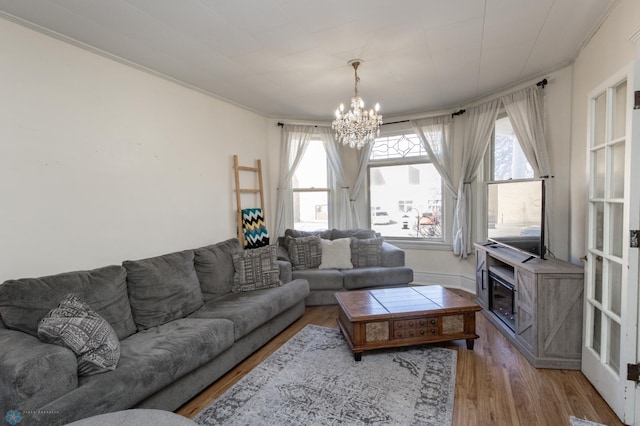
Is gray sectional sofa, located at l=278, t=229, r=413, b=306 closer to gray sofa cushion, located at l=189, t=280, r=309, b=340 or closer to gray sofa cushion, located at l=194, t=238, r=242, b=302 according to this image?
gray sofa cushion, located at l=189, t=280, r=309, b=340

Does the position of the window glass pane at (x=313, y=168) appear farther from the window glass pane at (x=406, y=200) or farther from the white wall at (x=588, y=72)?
the white wall at (x=588, y=72)

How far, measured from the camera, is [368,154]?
5.08 metres

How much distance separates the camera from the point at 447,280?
4.71 m

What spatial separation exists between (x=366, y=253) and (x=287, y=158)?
195 centimetres

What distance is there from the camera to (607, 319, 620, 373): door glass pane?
6.43ft

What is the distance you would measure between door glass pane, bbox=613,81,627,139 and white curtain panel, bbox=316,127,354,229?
11.5 feet

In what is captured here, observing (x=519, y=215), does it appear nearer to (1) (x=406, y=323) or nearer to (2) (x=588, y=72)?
(2) (x=588, y=72)

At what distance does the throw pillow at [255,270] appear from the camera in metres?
3.31

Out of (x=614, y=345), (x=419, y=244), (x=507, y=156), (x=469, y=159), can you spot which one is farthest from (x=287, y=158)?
(x=614, y=345)

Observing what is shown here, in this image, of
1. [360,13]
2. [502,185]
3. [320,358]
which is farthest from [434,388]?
[360,13]

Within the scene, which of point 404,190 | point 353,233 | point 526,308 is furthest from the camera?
point 404,190

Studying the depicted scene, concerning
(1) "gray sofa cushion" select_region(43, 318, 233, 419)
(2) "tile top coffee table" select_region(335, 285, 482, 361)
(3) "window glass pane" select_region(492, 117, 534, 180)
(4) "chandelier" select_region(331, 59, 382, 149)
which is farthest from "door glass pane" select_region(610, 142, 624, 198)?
(1) "gray sofa cushion" select_region(43, 318, 233, 419)

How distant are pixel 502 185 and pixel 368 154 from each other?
2.20 m

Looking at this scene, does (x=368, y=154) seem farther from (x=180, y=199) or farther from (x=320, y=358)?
(x=320, y=358)
